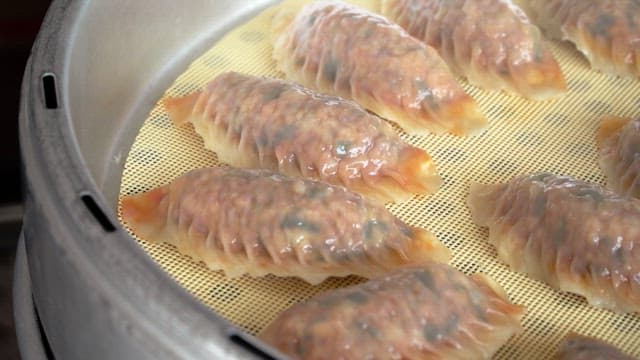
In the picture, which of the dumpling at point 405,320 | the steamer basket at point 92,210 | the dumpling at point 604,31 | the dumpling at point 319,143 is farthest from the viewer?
the dumpling at point 604,31

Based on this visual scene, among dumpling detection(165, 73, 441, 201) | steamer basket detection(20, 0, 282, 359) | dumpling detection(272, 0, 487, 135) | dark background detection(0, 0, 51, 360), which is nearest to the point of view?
steamer basket detection(20, 0, 282, 359)

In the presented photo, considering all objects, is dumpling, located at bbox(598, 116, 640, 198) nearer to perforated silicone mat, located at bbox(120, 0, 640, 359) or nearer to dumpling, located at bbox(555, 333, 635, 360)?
perforated silicone mat, located at bbox(120, 0, 640, 359)

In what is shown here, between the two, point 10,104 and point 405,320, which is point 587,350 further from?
point 10,104

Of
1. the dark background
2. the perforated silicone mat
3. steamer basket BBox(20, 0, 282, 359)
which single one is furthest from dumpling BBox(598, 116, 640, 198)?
the dark background

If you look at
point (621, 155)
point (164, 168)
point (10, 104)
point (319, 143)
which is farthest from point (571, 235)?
point (10, 104)

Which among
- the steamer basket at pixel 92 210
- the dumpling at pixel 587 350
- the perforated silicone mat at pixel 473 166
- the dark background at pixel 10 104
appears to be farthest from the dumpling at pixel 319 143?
the dark background at pixel 10 104

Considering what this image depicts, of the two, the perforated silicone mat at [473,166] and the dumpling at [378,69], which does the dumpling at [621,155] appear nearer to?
the perforated silicone mat at [473,166]
